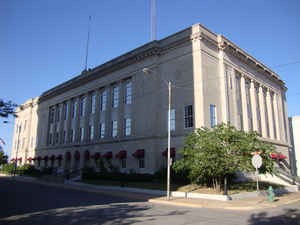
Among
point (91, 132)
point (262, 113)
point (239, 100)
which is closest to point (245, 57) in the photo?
point (239, 100)

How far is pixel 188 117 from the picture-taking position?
104ft

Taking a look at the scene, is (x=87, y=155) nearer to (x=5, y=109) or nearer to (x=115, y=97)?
(x=115, y=97)

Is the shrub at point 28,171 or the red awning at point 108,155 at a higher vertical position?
the red awning at point 108,155

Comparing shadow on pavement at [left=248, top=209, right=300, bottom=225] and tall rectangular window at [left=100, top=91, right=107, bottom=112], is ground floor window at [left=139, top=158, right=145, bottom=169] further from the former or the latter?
shadow on pavement at [left=248, top=209, right=300, bottom=225]

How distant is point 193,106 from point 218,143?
11486mm

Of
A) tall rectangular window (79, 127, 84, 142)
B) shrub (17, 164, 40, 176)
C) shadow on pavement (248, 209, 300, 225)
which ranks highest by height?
tall rectangular window (79, 127, 84, 142)

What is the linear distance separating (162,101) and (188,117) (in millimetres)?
4628

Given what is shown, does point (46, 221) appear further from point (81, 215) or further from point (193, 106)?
point (193, 106)

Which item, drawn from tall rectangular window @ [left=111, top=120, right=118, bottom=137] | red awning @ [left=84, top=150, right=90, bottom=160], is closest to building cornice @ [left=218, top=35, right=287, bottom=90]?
tall rectangular window @ [left=111, top=120, right=118, bottom=137]

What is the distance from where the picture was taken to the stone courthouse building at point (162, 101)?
32.1m

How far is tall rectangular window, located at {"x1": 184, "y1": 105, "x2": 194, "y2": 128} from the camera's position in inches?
1232

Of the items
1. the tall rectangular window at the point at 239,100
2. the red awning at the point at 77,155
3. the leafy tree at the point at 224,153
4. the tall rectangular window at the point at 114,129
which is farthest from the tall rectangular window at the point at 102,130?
the leafy tree at the point at 224,153

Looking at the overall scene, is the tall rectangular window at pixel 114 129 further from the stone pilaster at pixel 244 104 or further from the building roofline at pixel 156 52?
the stone pilaster at pixel 244 104

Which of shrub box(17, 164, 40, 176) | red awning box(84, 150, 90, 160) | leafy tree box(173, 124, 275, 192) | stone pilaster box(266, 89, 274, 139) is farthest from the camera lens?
shrub box(17, 164, 40, 176)
